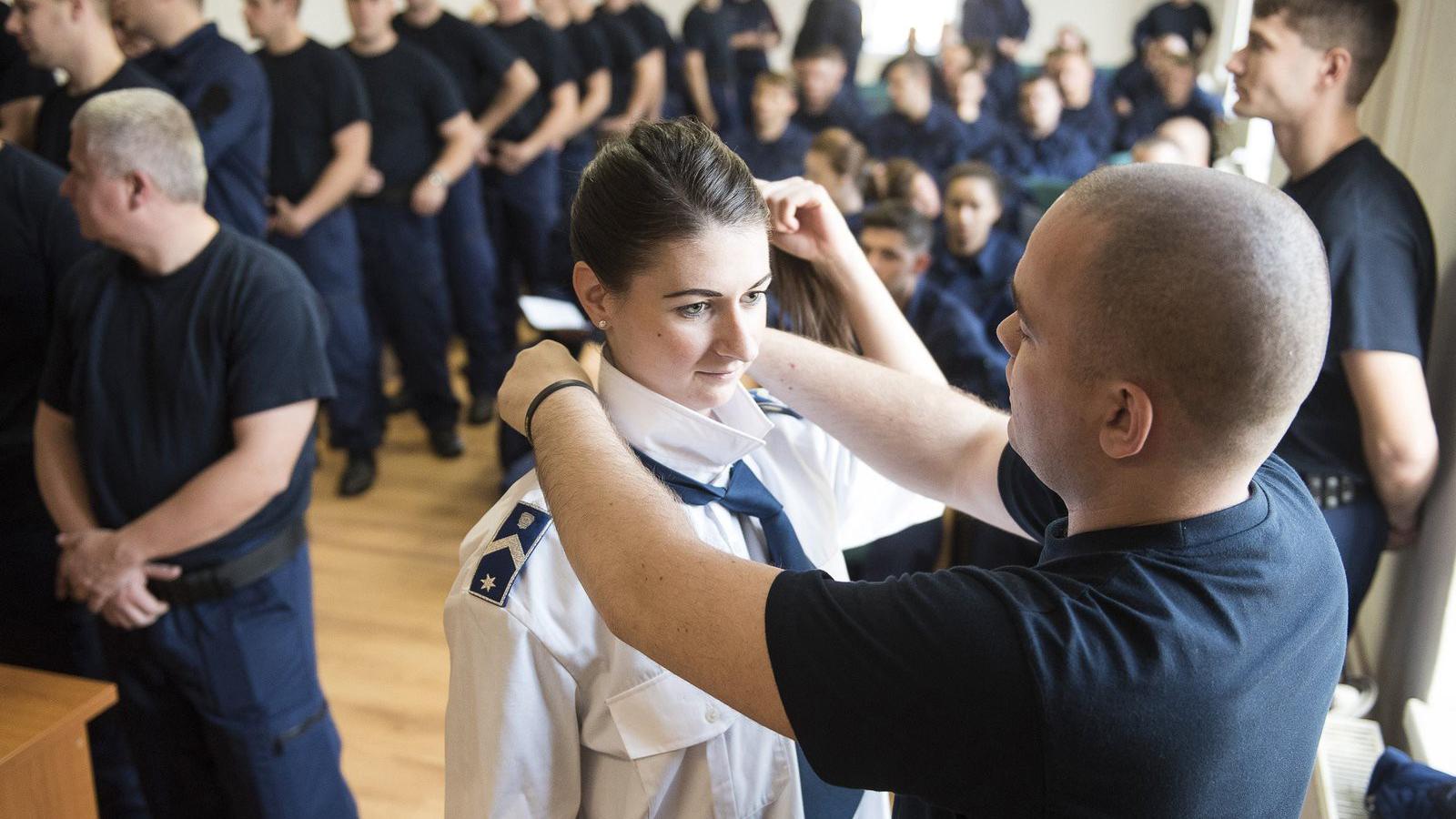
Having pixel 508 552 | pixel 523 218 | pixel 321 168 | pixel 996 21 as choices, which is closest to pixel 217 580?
pixel 508 552

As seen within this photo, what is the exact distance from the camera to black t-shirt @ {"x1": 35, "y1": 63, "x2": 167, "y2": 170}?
2953mm

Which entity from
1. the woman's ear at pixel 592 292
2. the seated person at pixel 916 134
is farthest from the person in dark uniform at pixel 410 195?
the woman's ear at pixel 592 292

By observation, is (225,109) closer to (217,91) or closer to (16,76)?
(217,91)

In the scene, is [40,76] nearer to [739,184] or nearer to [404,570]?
[404,570]

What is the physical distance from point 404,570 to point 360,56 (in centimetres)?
226

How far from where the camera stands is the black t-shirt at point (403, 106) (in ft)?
15.1

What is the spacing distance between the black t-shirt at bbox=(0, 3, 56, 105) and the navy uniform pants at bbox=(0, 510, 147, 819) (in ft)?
Result: 5.67

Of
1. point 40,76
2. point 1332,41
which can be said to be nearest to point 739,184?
point 1332,41

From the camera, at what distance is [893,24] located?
11742 mm

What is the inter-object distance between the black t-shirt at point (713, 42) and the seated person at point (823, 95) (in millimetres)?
991

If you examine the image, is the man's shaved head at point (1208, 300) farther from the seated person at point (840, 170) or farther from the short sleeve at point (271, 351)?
the seated person at point (840, 170)

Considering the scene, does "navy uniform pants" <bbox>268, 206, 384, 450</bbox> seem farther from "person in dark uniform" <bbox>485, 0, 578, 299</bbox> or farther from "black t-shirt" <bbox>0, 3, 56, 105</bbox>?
"person in dark uniform" <bbox>485, 0, 578, 299</bbox>

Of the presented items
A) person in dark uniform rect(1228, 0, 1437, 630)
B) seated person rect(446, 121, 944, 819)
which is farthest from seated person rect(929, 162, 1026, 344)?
seated person rect(446, 121, 944, 819)

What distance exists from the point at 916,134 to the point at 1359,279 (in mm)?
4934
